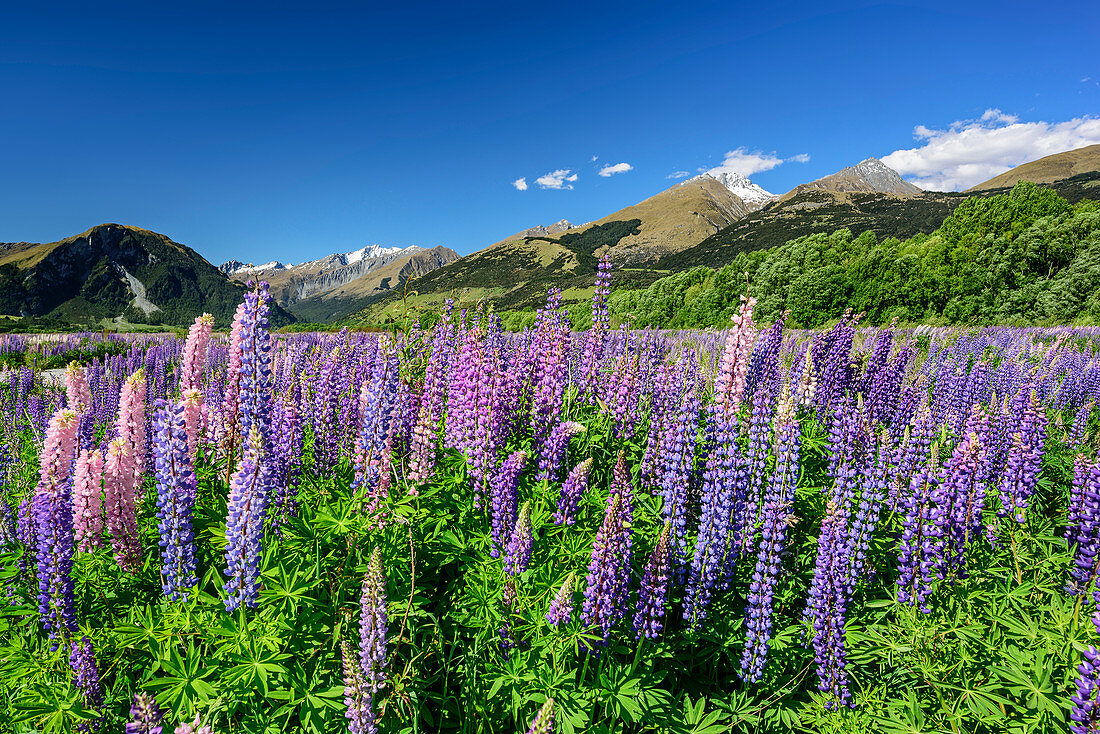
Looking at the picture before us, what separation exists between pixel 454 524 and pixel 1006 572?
4.76m

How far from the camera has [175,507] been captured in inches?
122

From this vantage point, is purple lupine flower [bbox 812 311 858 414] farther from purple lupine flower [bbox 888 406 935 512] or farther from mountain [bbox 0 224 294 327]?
mountain [bbox 0 224 294 327]

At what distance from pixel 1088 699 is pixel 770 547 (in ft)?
5.44

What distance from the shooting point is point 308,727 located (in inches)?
101

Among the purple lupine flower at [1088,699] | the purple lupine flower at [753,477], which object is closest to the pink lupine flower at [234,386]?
the purple lupine flower at [753,477]

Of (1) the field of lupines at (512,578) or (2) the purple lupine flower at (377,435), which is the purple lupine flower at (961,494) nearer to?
(1) the field of lupines at (512,578)

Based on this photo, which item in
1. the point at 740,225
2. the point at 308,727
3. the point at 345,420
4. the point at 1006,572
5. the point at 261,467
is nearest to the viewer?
the point at 308,727

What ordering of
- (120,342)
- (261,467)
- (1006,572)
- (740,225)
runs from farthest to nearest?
1. (740,225)
2. (120,342)
3. (1006,572)
4. (261,467)

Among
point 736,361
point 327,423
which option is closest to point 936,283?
point 736,361

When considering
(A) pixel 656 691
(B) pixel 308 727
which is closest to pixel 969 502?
(A) pixel 656 691

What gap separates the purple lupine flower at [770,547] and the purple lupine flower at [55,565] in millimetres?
4710

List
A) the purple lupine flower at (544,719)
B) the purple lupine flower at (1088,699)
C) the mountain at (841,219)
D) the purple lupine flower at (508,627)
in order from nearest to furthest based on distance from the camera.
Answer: the purple lupine flower at (544,719) → the purple lupine flower at (1088,699) → the purple lupine flower at (508,627) → the mountain at (841,219)

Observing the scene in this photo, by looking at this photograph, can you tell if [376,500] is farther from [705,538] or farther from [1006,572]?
[1006,572]

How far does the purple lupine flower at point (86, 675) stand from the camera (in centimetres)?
274
